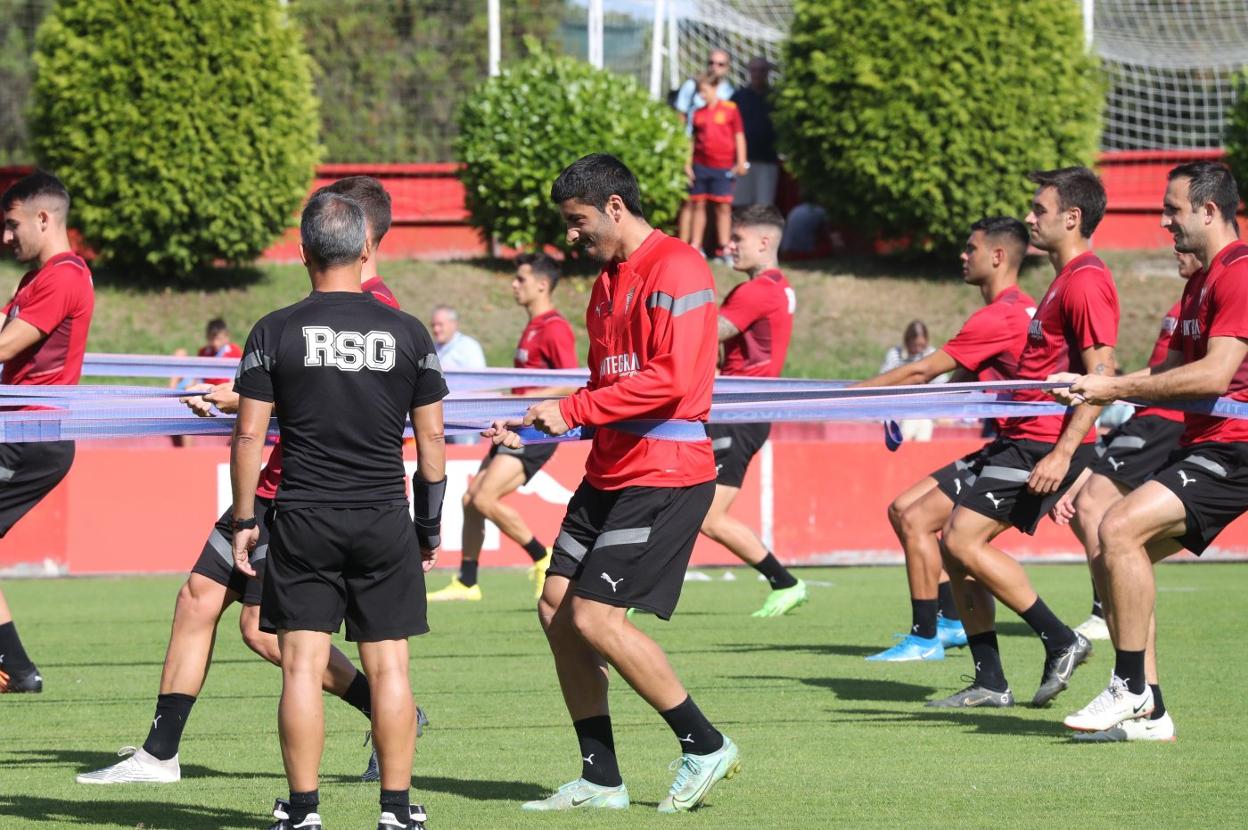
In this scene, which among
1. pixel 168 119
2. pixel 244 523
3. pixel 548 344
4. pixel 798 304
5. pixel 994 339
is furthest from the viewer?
pixel 798 304

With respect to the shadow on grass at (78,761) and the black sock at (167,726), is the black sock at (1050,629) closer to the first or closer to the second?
the shadow on grass at (78,761)

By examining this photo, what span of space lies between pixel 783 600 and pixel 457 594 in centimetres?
258

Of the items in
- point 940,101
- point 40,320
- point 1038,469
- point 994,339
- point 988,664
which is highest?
point 940,101

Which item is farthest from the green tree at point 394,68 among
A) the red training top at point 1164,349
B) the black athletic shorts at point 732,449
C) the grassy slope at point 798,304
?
the red training top at point 1164,349

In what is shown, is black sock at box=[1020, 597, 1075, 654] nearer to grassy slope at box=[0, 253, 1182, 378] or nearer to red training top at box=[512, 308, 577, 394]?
red training top at box=[512, 308, 577, 394]

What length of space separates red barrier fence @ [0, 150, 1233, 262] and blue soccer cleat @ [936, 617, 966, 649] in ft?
44.0

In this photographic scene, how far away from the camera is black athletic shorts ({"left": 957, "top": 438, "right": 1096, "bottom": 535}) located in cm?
782

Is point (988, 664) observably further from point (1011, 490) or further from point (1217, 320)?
point (1217, 320)

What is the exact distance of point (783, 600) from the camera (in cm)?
1150

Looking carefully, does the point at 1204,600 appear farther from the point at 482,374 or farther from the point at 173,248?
the point at 173,248

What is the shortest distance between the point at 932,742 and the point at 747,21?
61.0 ft

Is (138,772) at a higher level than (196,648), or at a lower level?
lower

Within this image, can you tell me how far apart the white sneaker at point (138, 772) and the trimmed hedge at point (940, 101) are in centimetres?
1534

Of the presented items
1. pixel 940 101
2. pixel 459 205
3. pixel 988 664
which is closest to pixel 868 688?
pixel 988 664
